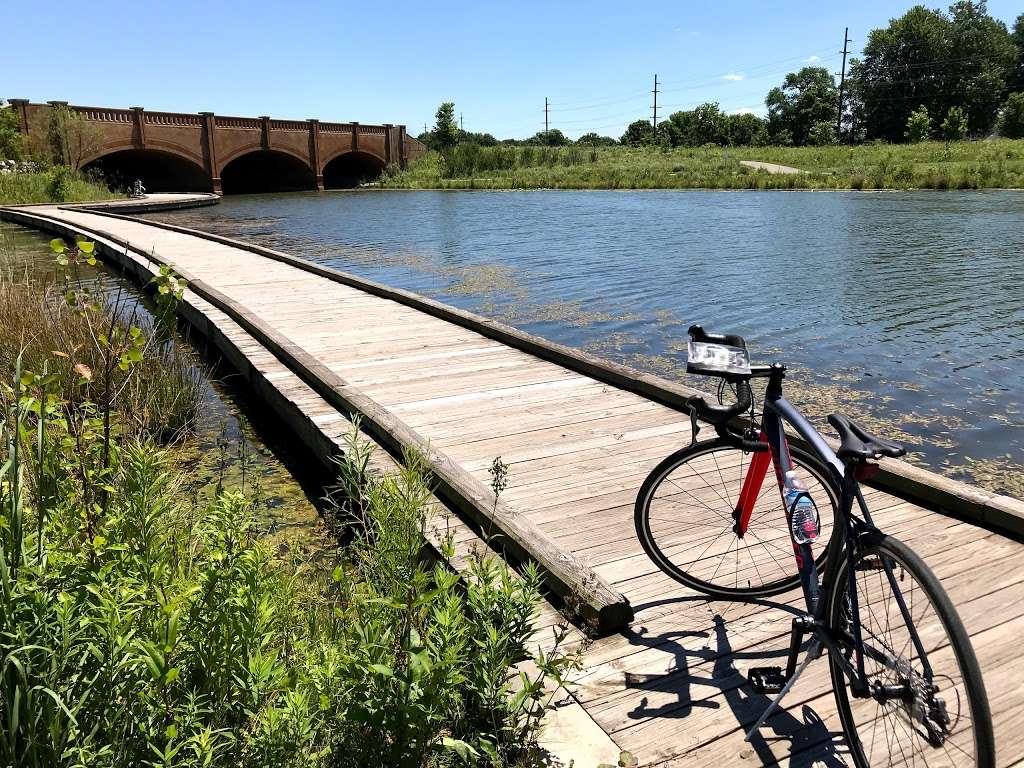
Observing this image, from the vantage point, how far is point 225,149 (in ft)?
170

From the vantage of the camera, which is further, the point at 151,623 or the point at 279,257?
the point at 279,257

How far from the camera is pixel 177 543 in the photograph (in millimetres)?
3195

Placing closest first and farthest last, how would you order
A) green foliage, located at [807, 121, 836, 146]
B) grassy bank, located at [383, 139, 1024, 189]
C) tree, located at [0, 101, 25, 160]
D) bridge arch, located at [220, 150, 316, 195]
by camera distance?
tree, located at [0, 101, 25, 160]
grassy bank, located at [383, 139, 1024, 189]
bridge arch, located at [220, 150, 316, 195]
green foliage, located at [807, 121, 836, 146]

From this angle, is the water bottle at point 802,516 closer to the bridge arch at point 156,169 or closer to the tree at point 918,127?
the bridge arch at point 156,169

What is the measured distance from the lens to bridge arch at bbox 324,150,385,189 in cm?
6388

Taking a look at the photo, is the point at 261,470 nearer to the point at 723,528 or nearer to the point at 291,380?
the point at 291,380

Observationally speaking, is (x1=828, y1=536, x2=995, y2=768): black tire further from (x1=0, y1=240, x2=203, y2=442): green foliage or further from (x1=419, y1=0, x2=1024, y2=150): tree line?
(x1=419, y1=0, x2=1024, y2=150): tree line

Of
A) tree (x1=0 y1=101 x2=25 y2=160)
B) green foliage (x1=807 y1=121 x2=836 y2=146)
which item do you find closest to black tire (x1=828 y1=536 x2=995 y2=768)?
tree (x1=0 y1=101 x2=25 y2=160)

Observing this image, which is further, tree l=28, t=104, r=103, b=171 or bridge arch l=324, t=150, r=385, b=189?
bridge arch l=324, t=150, r=385, b=189

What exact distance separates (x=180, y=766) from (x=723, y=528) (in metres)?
2.53

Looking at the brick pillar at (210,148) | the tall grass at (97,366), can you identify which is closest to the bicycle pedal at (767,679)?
the tall grass at (97,366)

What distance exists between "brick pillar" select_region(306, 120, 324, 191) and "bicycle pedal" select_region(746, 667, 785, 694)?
197 feet

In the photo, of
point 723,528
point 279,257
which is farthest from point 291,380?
point 279,257

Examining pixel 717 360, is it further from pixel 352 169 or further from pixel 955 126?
pixel 955 126
